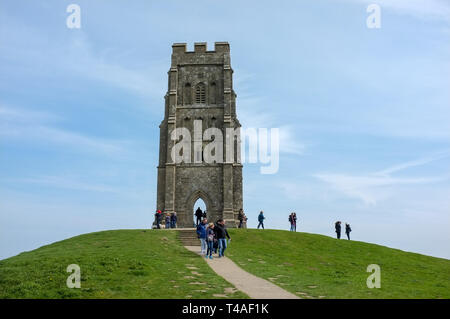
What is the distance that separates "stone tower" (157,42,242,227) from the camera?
3834 centimetres

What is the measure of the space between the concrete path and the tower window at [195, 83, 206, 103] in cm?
2581

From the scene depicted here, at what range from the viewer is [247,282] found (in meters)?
13.5

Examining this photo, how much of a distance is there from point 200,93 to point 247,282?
31.3 m

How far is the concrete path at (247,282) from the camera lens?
11271 mm

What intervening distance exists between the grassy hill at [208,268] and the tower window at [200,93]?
18.2 metres

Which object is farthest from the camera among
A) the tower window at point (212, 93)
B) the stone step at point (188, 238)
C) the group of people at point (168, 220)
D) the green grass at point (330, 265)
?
the tower window at point (212, 93)

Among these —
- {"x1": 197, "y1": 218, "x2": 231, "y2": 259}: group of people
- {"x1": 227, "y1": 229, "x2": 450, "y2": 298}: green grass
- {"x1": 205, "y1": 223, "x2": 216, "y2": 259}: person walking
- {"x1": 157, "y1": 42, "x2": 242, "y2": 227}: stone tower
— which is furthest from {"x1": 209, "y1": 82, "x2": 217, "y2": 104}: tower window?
{"x1": 205, "y1": 223, "x2": 216, "y2": 259}: person walking

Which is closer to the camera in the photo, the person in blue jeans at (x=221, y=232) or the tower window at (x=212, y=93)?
the person in blue jeans at (x=221, y=232)

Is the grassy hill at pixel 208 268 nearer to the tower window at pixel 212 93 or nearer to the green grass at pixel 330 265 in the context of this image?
the green grass at pixel 330 265

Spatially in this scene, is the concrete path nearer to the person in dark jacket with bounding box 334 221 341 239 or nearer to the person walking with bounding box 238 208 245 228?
the person walking with bounding box 238 208 245 228

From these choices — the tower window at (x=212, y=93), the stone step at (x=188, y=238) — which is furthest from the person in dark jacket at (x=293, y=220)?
the tower window at (x=212, y=93)

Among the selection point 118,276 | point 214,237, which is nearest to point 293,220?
point 214,237
